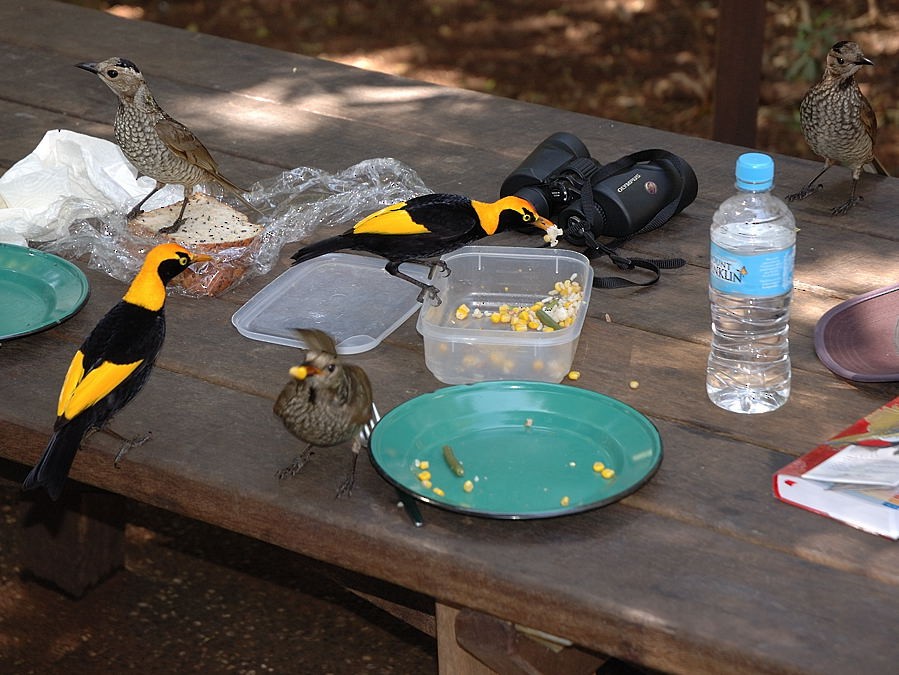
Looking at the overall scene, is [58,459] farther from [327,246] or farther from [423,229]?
[423,229]

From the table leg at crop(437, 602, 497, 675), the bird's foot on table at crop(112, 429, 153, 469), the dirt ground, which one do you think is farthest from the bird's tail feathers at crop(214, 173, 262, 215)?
the dirt ground

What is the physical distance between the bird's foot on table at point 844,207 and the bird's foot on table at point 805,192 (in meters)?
0.09

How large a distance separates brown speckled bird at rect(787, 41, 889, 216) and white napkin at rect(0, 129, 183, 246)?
1745 mm

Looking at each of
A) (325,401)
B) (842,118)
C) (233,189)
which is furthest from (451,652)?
(842,118)

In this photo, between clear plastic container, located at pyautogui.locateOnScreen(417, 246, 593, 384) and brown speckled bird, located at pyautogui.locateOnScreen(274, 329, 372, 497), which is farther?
clear plastic container, located at pyautogui.locateOnScreen(417, 246, 593, 384)

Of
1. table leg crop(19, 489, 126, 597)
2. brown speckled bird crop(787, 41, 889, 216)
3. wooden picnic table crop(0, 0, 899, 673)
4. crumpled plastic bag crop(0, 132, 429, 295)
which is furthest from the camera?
table leg crop(19, 489, 126, 597)

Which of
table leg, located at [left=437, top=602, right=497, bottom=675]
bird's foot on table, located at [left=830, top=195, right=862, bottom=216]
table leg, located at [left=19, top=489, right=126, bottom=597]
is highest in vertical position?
bird's foot on table, located at [left=830, top=195, right=862, bottom=216]

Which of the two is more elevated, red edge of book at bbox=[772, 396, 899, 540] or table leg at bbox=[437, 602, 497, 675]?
red edge of book at bbox=[772, 396, 899, 540]

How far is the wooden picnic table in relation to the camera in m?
1.79

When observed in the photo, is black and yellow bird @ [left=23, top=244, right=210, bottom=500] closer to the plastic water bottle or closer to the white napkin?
the white napkin

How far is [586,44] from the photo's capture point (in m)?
8.26

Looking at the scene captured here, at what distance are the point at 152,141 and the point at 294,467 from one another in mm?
1189

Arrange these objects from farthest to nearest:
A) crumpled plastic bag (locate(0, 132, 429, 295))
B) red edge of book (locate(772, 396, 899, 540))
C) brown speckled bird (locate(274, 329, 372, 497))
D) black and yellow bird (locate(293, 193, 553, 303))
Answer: crumpled plastic bag (locate(0, 132, 429, 295)) < black and yellow bird (locate(293, 193, 553, 303)) < brown speckled bird (locate(274, 329, 372, 497)) < red edge of book (locate(772, 396, 899, 540))

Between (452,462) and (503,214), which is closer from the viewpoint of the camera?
(452,462)
